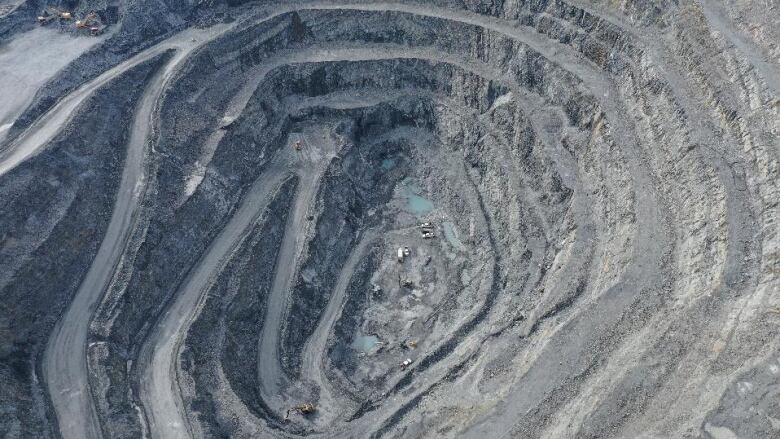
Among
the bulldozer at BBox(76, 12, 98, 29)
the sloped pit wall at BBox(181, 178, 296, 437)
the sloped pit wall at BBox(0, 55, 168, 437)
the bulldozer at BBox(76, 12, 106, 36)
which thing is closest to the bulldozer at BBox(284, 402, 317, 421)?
the sloped pit wall at BBox(181, 178, 296, 437)

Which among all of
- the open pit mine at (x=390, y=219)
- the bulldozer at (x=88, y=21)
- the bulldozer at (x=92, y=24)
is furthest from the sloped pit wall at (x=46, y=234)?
the bulldozer at (x=88, y=21)

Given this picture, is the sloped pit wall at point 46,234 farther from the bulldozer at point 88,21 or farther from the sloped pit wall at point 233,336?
the bulldozer at point 88,21

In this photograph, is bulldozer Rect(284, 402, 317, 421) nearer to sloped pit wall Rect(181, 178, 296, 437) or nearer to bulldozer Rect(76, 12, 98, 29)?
sloped pit wall Rect(181, 178, 296, 437)

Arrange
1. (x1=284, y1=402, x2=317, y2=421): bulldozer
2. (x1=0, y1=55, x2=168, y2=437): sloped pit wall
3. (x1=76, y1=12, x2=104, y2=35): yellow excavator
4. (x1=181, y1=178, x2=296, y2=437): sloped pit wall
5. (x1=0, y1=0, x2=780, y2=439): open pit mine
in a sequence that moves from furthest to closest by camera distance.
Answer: (x1=76, y1=12, x2=104, y2=35): yellow excavator, (x1=284, y1=402, x2=317, y2=421): bulldozer, (x1=181, y1=178, x2=296, y2=437): sloped pit wall, (x1=0, y1=55, x2=168, y2=437): sloped pit wall, (x1=0, y1=0, x2=780, y2=439): open pit mine

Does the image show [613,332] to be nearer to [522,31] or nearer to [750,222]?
[750,222]

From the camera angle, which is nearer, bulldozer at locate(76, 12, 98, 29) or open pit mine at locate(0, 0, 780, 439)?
open pit mine at locate(0, 0, 780, 439)

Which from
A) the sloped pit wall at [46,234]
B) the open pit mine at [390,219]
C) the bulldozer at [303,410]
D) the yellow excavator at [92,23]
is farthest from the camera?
the yellow excavator at [92,23]

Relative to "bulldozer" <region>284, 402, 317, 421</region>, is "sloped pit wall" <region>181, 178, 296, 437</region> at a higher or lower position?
higher

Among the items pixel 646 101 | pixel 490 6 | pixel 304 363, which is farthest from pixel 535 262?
pixel 490 6

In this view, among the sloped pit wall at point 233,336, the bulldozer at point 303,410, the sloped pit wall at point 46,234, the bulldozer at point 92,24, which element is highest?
the bulldozer at point 92,24

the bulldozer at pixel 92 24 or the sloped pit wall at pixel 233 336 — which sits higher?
the bulldozer at pixel 92 24
